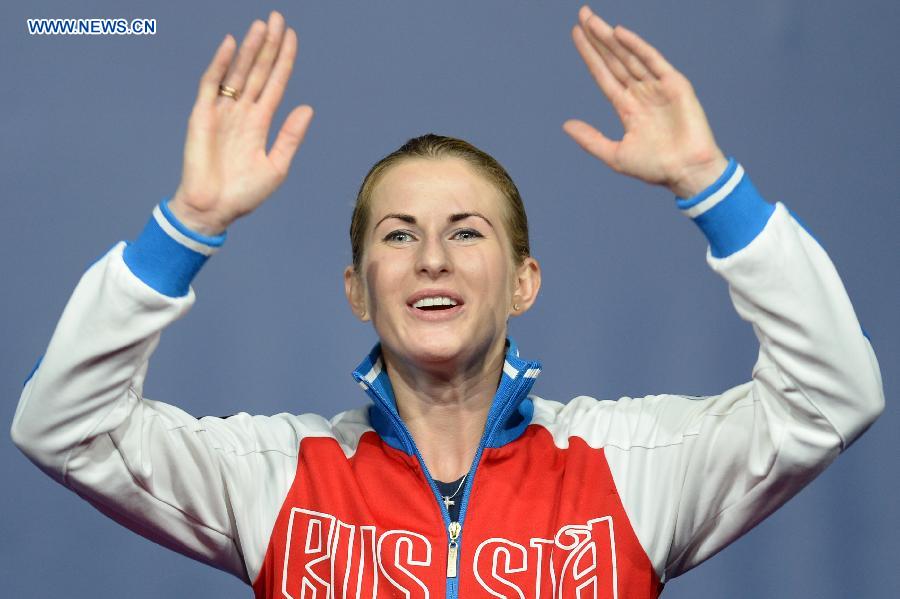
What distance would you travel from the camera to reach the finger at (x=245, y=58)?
147cm

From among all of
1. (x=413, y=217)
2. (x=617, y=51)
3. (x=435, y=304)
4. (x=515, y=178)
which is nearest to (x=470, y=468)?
(x=435, y=304)

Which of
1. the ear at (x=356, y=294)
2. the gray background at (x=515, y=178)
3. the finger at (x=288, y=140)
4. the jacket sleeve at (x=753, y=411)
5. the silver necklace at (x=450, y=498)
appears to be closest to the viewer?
the jacket sleeve at (x=753, y=411)

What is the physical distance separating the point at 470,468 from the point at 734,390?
0.33 meters

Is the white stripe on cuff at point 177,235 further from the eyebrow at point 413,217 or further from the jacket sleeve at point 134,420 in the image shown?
the eyebrow at point 413,217

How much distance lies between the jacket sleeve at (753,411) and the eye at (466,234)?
11.1 inches

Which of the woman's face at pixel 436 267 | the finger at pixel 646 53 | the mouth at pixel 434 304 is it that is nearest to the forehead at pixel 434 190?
the woman's face at pixel 436 267

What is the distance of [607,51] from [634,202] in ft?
3.08

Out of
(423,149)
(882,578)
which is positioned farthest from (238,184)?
(882,578)

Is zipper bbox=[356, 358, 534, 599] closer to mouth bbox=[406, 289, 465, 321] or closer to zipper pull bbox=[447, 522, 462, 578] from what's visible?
zipper pull bbox=[447, 522, 462, 578]

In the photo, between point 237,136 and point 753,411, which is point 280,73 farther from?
point 753,411

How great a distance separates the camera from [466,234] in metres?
1.67

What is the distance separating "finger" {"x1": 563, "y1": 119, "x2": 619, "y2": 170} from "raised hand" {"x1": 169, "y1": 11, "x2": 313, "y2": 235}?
0.30 m

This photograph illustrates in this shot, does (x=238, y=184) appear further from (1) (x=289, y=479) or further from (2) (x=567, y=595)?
(2) (x=567, y=595)

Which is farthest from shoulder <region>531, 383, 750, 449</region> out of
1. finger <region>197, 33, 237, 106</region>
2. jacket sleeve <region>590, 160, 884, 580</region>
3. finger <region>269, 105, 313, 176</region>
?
finger <region>197, 33, 237, 106</region>
